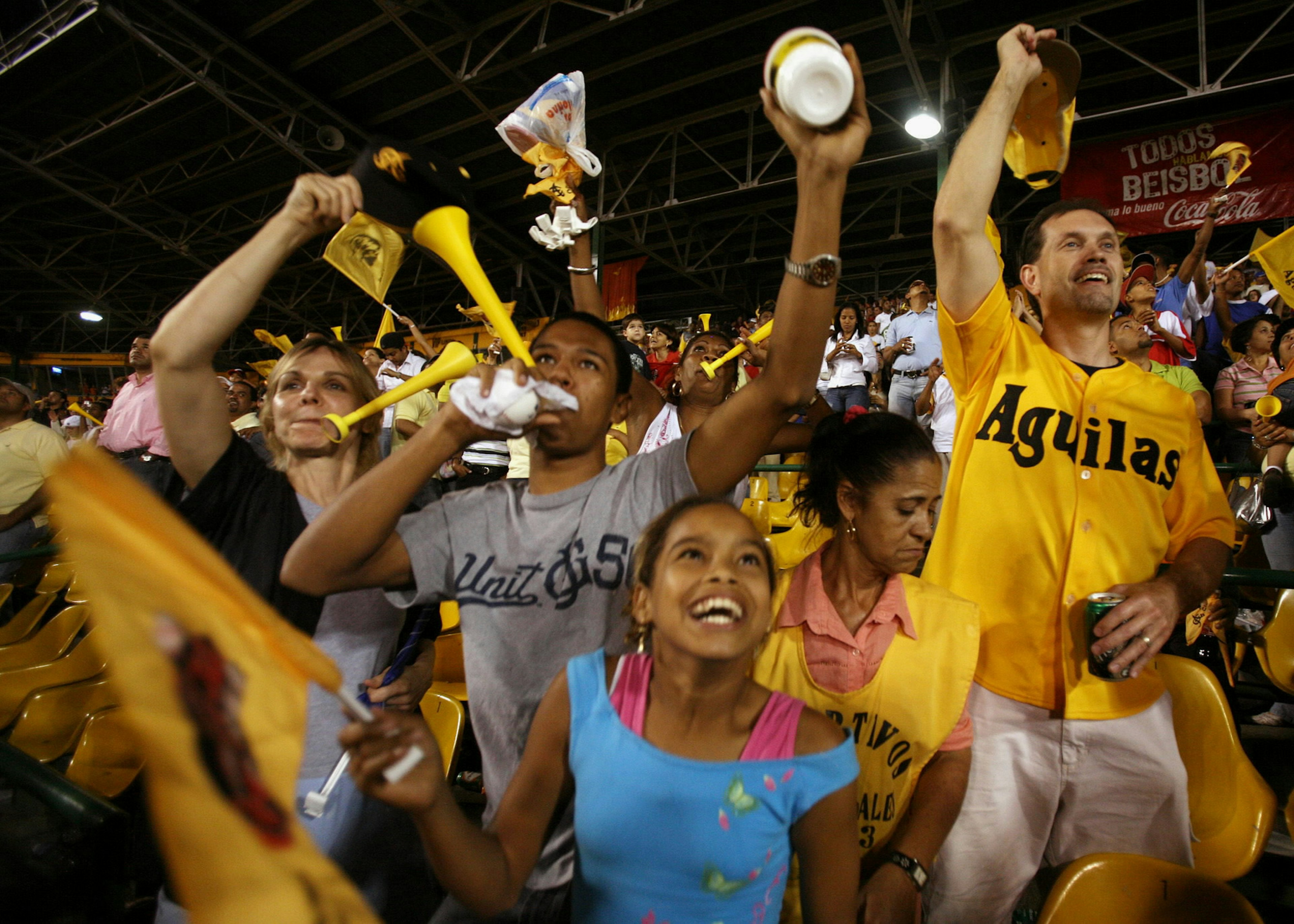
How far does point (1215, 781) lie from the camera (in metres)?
1.92

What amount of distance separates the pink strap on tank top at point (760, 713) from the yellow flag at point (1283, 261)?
3796mm

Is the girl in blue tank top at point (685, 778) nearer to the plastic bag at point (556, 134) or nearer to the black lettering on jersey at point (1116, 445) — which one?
the black lettering on jersey at point (1116, 445)

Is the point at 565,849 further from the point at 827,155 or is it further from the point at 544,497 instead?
the point at 827,155

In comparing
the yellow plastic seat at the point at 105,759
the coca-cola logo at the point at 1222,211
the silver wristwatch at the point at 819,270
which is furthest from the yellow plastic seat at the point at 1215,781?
the coca-cola logo at the point at 1222,211

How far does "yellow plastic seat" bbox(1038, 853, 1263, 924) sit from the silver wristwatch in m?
1.36

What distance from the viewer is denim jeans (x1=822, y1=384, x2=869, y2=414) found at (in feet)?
24.5

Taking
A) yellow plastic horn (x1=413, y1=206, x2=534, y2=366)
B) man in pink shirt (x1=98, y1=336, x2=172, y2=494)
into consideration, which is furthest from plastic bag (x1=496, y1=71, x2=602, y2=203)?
man in pink shirt (x1=98, y1=336, x2=172, y2=494)

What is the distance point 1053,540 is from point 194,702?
1912mm

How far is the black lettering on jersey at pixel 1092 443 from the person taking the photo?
1814 millimetres

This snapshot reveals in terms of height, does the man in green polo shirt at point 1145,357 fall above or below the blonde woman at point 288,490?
above

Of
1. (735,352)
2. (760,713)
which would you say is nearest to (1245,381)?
(735,352)

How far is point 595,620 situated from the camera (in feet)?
4.80

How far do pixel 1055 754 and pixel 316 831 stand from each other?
182 cm

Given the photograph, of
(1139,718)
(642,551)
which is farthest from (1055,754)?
(642,551)
